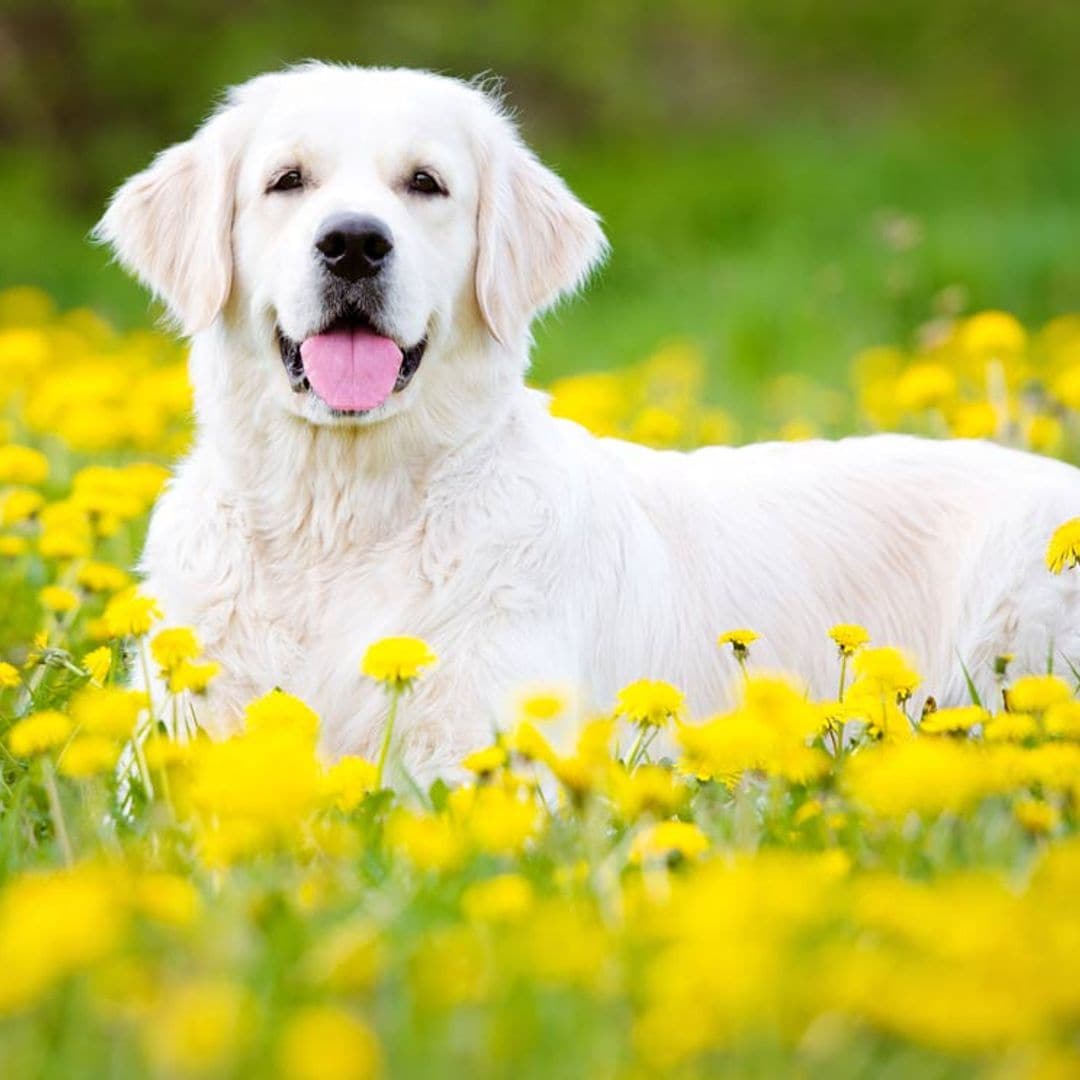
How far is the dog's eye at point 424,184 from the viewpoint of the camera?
353 cm

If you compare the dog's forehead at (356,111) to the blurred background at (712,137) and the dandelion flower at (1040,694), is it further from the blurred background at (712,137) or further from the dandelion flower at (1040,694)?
the blurred background at (712,137)

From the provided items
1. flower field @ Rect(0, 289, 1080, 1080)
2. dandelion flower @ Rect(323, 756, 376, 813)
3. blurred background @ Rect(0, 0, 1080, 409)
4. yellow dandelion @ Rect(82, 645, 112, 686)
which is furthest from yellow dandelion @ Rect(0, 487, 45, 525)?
blurred background @ Rect(0, 0, 1080, 409)

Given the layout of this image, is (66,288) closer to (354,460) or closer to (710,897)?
(354,460)

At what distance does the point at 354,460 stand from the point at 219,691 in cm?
52

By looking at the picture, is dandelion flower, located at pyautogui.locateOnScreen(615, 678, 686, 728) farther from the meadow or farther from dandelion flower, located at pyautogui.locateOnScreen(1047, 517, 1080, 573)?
dandelion flower, located at pyautogui.locateOnScreen(1047, 517, 1080, 573)

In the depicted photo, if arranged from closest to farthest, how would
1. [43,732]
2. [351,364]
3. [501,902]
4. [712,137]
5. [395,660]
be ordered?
[501,902] < [43,732] < [395,660] < [351,364] < [712,137]

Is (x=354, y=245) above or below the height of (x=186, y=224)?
below

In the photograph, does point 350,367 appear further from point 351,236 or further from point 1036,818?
point 1036,818

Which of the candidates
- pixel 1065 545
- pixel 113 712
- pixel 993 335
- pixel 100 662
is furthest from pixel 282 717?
pixel 993 335

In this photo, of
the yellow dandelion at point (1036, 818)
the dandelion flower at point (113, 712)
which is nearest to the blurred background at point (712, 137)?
the yellow dandelion at point (1036, 818)

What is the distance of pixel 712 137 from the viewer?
16.7 meters

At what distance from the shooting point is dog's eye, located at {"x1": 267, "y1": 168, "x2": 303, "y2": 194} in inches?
138

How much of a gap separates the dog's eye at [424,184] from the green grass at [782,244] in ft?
9.24

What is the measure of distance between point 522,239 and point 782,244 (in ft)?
24.8
